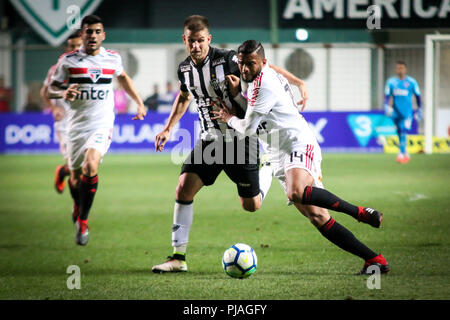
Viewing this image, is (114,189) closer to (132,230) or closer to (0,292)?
(132,230)

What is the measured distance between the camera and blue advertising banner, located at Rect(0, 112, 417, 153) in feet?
64.3

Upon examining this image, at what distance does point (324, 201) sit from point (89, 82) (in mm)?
3310

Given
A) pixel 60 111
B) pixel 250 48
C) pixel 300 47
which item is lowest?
pixel 60 111

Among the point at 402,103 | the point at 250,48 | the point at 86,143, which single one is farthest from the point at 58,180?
the point at 402,103

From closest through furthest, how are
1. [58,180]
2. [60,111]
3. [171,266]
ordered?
1. [171,266]
2. [58,180]
3. [60,111]

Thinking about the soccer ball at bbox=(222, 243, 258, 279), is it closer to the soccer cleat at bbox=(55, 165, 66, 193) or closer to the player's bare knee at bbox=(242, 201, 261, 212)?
the player's bare knee at bbox=(242, 201, 261, 212)

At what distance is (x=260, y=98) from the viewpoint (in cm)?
600

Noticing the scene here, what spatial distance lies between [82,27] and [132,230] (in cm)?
254

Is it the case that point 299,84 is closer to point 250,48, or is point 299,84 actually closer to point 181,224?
point 250,48

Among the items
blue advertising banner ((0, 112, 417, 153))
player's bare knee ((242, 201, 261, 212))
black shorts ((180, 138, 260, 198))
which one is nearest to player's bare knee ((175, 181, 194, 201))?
black shorts ((180, 138, 260, 198))

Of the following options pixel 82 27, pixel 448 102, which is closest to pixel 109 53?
pixel 82 27

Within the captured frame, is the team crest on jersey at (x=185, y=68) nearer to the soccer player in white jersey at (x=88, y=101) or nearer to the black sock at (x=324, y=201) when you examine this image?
the soccer player in white jersey at (x=88, y=101)

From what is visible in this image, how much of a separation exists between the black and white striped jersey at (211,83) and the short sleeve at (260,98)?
1.81 ft

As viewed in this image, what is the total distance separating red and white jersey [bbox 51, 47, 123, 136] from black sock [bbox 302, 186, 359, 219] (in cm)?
311
